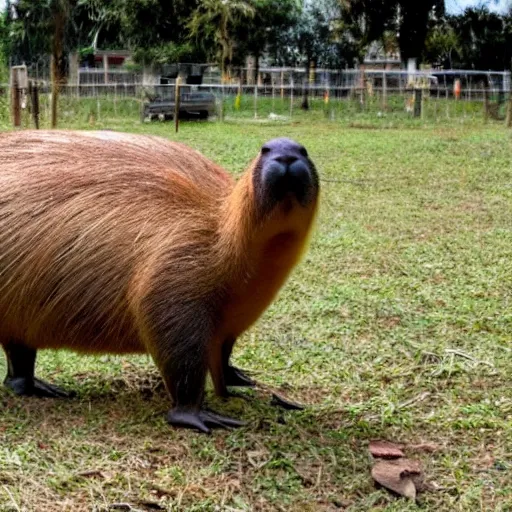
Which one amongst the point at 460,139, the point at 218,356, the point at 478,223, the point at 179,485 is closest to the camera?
the point at 179,485

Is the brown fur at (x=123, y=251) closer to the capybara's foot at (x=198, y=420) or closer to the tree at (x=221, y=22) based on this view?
the capybara's foot at (x=198, y=420)

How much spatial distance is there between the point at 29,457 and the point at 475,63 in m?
27.0

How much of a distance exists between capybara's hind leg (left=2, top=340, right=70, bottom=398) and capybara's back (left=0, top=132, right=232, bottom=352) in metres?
0.09

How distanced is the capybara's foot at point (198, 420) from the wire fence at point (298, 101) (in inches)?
517

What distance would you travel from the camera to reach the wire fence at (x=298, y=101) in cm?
1862

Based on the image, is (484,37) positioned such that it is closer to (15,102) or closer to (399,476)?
(15,102)

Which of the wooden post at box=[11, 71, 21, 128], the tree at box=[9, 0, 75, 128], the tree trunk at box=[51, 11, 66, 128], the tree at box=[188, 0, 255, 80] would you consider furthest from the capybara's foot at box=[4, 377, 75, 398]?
the tree at box=[9, 0, 75, 128]

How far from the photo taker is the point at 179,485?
2994mm

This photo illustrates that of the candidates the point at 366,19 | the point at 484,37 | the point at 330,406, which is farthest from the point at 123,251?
the point at 484,37

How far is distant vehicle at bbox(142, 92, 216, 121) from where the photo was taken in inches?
783

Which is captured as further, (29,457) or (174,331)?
(174,331)

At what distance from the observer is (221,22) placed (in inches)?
1065

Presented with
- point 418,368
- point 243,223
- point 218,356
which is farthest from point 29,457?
point 418,368

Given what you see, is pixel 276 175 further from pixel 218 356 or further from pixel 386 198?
pixel 386 198
